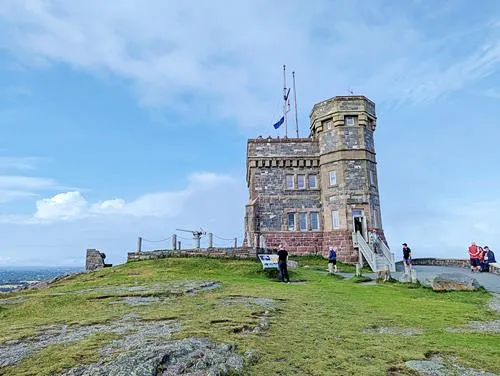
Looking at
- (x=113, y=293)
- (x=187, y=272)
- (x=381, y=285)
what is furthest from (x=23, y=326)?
A: (x=381, y=285)

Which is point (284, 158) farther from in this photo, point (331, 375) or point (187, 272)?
point (331, 375)

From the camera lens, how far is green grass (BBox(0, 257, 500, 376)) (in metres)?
5.88

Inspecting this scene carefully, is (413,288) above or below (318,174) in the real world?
below

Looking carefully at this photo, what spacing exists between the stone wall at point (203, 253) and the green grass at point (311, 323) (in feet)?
27.4

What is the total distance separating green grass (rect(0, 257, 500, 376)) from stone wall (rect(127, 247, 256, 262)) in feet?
27.4

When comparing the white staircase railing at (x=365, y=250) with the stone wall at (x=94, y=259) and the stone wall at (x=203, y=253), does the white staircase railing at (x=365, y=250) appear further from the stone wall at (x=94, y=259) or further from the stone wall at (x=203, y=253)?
the stone wall at (x=94, y=259)

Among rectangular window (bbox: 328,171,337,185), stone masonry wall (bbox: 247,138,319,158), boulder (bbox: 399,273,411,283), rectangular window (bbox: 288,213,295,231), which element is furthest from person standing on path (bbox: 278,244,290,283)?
stone masonry wall (bbox: 247,138,319,158)

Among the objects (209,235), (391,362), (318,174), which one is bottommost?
(391,362)

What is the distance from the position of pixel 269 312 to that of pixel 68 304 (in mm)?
5984

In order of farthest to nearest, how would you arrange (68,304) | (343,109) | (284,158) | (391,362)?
(284,158)
(343,109)
(68,304)
(391,362)

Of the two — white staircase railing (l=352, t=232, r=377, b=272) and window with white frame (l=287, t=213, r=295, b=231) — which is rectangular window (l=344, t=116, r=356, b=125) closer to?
window with white frame (l=287, t=213, r=295, b=231)

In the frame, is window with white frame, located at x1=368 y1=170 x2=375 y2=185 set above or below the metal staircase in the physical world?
above

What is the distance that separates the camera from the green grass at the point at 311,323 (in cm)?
588

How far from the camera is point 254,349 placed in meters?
6.35
